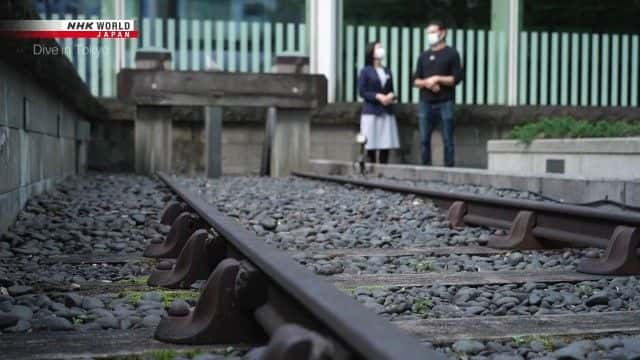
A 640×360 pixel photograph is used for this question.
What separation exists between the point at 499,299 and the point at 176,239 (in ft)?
4.98

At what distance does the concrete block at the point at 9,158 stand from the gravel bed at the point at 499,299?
2141 millimetres

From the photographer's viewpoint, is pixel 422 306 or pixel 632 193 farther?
pixel 632 193

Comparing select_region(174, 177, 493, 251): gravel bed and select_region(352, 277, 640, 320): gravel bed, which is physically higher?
select_region(174, 177, 493, 251): gravel bed

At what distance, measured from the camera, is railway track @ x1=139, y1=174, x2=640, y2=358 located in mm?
1608

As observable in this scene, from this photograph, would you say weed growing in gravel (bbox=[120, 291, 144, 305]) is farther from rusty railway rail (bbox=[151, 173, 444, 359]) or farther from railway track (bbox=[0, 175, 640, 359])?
rusty railway rail (bbox=[151, 173, 444, 359])

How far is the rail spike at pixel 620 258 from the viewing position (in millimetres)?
3246

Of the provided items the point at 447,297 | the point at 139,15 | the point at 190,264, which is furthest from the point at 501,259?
the point at 139,15

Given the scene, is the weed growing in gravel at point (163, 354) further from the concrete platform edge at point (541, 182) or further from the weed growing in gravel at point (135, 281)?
the concrete platform edge at point (541, 182)

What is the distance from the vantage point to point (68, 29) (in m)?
8.64

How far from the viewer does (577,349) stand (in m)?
2.07

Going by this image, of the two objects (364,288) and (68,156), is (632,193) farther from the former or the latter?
(68,156)

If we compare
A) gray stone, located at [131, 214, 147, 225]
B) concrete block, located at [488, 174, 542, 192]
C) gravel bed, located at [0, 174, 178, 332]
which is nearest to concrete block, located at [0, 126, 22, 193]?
gravel bed, located at [0, 174, 178, 332]

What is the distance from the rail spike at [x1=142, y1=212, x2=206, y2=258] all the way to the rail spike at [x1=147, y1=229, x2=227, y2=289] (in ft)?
1.84

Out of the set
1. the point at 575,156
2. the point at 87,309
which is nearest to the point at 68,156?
the point at 575,156
